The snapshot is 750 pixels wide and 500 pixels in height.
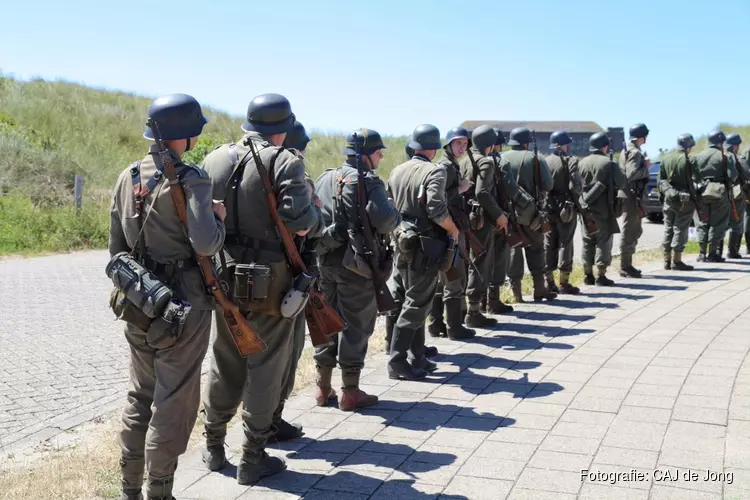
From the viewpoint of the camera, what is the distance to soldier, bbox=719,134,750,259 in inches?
586

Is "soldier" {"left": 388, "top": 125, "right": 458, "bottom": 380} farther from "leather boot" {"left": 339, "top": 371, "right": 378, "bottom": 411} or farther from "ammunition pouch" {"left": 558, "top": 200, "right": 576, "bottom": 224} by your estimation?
"ammunition pouch" {"left": 558, "top": 200, "right": 576, "bottom": 224}

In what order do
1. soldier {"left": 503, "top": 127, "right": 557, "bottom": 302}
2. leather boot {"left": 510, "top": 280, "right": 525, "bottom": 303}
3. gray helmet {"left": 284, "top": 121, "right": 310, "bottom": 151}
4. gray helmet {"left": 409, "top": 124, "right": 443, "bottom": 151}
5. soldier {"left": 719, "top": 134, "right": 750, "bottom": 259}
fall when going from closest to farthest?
1. gray helmet {"left": 284, "top": 121, "right": 310, "bottom": 151}
2. gray helmet {"left": 409, "top": 124, "right": 443, "bottom": 151}
3. soldier {"left": 503, "top": 127, "right": 557, "bottom": 302}
4. leather boot {"left": 510, "top": 280, "right": 525, "bottom": 303}
5. soldier {"left": 719, "top": 134, "right": 750, "bottom": 259}

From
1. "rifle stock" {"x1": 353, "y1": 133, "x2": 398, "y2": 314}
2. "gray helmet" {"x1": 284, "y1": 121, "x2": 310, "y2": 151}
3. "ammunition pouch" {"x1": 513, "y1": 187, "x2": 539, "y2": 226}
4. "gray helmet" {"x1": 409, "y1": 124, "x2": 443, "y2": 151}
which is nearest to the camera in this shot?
"gray helmet" {"x1": 284, "y1": 121, "x2": 310, "y2": 151}

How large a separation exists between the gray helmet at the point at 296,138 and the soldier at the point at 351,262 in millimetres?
538

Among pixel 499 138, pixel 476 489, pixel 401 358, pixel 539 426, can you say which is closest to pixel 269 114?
pixel 476 489

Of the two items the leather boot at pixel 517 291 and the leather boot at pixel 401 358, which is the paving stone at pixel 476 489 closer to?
the leather boot at pixel 401 358

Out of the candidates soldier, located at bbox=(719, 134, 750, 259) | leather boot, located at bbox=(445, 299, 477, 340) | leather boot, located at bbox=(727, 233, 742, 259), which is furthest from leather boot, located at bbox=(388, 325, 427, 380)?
leather boot, located at bbox=(727, 233, 742, 259)

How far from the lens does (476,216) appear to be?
8.78 meters

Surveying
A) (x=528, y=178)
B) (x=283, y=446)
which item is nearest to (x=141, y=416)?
(x=283, y=446)

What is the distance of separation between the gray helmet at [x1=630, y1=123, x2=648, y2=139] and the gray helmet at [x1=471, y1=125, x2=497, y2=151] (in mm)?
4156

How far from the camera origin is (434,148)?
7.10m

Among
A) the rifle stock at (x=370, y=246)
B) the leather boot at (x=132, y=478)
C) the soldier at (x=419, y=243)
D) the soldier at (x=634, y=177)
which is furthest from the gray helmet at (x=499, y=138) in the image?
the leather boot at (x=132, y=478)

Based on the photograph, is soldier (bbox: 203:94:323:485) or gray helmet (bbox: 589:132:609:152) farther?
gray helmet (bbox: 589:132:609:152)

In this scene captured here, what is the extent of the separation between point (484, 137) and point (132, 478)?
19.3ft
